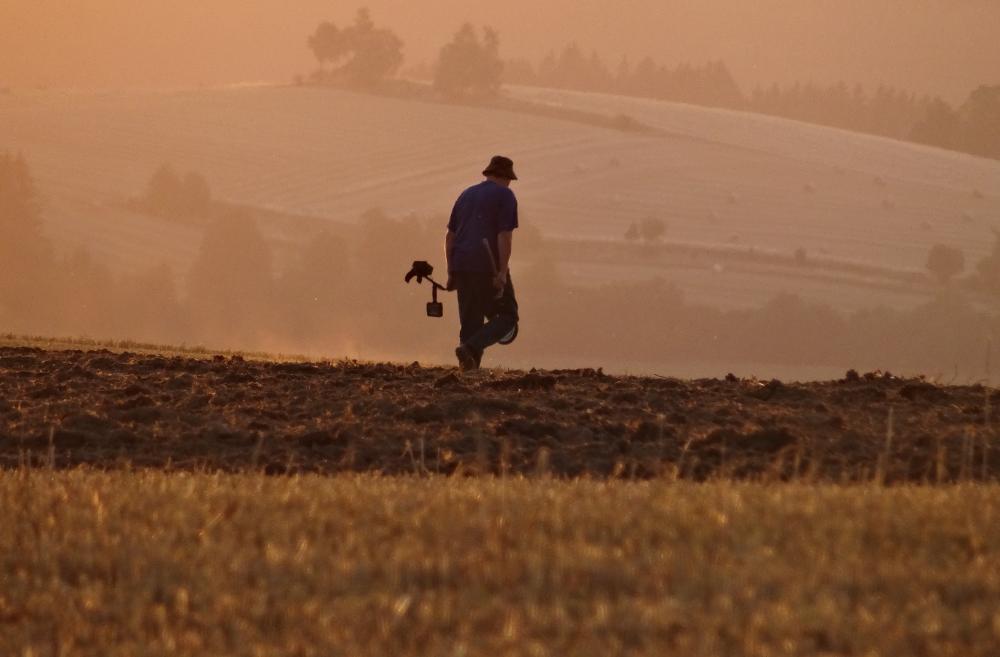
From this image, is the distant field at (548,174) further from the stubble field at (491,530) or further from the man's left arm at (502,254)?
the stubble field at (491,530)

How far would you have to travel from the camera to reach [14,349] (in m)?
17.2

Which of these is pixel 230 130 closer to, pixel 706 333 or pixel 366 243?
pixel 366 243

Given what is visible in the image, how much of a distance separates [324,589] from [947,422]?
653cm

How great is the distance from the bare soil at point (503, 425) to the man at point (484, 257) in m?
1.00

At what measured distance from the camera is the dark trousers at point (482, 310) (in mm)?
14758

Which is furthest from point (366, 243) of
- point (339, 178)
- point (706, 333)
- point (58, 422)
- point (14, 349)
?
point (58, 422)

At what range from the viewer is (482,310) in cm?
1491

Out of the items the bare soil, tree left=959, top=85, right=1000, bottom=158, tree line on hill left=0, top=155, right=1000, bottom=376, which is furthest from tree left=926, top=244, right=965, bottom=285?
the bare soil

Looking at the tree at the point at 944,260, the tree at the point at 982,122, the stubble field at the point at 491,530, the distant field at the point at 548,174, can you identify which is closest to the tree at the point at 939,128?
the tree at the point at 982,122

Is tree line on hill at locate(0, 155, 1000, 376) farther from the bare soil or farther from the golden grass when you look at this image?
the golden grass

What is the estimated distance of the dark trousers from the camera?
1476 cm

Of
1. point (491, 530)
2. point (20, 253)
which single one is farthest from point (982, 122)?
point (491, 530)

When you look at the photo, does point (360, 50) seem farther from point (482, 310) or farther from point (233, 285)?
point (482, 310)

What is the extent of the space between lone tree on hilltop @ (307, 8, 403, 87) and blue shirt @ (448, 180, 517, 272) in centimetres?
12532
